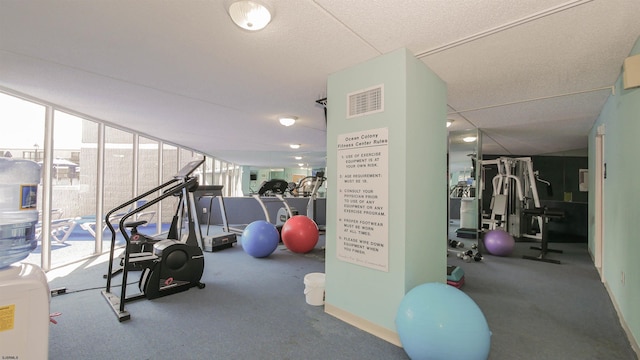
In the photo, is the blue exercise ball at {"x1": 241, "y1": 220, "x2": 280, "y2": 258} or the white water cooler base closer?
the white water cooler base

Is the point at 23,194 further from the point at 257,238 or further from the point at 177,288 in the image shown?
the point at 257,238

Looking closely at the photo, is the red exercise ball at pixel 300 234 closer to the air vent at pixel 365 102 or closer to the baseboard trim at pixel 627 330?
the air vent at pixel 365 102

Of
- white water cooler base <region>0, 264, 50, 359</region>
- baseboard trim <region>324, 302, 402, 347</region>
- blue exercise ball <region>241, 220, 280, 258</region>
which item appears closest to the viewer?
white water cooler base <region>0, 264, 50, 359</region>

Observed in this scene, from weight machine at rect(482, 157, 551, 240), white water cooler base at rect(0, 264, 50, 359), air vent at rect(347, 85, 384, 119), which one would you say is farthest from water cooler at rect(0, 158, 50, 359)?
weight machine at rect(482, 157, 551, 240)

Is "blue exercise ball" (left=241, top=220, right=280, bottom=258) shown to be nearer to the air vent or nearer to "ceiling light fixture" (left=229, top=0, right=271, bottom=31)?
the air vent

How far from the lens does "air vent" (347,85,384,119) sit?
2221mm

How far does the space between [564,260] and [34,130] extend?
8.07 metres

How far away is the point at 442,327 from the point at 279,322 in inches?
54.9

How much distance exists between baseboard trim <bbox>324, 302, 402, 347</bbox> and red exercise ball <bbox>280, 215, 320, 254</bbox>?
211cm

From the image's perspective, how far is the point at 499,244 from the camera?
4770 mm

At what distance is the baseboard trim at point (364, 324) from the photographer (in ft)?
6.97

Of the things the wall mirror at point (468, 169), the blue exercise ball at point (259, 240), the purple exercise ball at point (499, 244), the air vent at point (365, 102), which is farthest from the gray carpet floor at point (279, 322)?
the air vent at point (365, 102)

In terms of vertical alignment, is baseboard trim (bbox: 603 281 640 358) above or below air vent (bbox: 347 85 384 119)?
below

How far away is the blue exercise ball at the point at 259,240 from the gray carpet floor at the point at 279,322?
25.3 inches
